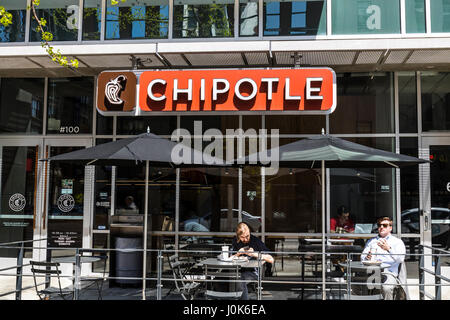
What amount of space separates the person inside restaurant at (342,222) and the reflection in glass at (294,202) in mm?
289

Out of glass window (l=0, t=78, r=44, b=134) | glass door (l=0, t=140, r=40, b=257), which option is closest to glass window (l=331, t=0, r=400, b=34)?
glass window (l=0, t=78, r=44, b=134)

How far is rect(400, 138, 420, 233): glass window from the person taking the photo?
375 inches

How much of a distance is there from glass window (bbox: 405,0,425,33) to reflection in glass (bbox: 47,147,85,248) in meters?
6.94

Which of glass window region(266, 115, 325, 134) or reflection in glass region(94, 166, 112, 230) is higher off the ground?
glass window region(266, 115, 325, 134)

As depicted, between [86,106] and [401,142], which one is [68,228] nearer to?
[86,106]

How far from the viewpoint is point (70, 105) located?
411 inches

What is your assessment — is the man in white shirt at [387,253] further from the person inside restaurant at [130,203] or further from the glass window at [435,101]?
the person inside restaurant at [130,203]

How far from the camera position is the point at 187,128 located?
1015 centimetres

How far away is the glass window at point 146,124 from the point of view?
10.2m

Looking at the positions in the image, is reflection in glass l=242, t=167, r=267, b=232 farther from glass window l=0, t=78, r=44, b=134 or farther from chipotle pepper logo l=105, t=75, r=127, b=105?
glass window l=0, t=78, r=44, b=134

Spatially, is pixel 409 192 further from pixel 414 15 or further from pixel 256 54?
pixel 256 54

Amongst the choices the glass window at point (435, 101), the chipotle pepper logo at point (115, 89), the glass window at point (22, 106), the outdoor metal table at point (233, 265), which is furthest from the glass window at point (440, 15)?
the glass window at point (22, 106)

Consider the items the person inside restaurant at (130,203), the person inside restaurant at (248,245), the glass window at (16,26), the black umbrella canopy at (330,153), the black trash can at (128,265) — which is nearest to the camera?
the black umbrella canopy at (330,153)

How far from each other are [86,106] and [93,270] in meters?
3.39
